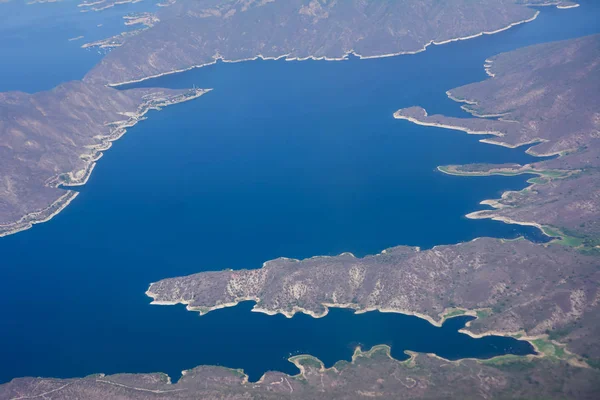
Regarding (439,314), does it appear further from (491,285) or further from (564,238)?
(564,238)

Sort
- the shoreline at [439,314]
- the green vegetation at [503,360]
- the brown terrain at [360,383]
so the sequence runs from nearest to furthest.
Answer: the brown terrain at [360,383] < the green vegetation at [503,360] < the shoreline at [439,314]

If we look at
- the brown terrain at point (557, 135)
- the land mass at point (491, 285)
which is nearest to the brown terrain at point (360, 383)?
the land mass at point (491, 285)

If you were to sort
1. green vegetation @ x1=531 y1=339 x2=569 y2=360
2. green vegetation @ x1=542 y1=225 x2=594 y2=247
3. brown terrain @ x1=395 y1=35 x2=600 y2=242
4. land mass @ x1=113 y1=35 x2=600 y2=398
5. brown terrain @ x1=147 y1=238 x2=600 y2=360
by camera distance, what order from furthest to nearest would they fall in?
1. brown terrain @ x1=395 y1=35 x2=600 y2=242
2. green vegetation @ x1=542 y1=225 x2=594 y2=247
3. brown terrain @ x1=147 y1=238 x2=600 y2=360
4. land mass @ x1=113 y1=35 x2=600 y2=398
5. green vegetation @ x1=531 y1=339 x2=569 y2=360

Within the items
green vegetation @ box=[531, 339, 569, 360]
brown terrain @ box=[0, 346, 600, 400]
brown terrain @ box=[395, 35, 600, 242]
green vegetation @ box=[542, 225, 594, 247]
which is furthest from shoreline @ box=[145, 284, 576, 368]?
brown terrain @ box=[395, 35, 600, 242]

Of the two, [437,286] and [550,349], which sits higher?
[437,286]

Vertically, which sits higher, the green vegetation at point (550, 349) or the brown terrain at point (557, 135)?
the brown terrain at point (557, 135)

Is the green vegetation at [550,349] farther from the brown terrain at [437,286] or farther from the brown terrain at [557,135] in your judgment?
the brown terrain at [557,135]

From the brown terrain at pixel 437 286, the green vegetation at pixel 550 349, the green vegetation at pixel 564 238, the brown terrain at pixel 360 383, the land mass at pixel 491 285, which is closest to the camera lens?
the brown terrain at pixel 360 383

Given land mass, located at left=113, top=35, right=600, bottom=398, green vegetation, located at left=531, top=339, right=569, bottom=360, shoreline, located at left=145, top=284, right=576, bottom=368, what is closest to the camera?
green vegetation, located at left=531, top=339, right=569, bottom=360

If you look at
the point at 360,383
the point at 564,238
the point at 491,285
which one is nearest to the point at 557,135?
the point at 564,238

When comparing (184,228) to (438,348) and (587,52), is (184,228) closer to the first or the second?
(438,348)

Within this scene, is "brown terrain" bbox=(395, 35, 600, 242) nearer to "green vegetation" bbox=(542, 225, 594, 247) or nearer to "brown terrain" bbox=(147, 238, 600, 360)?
"green vegetation" bbox=(542, 225, 594, 247)
